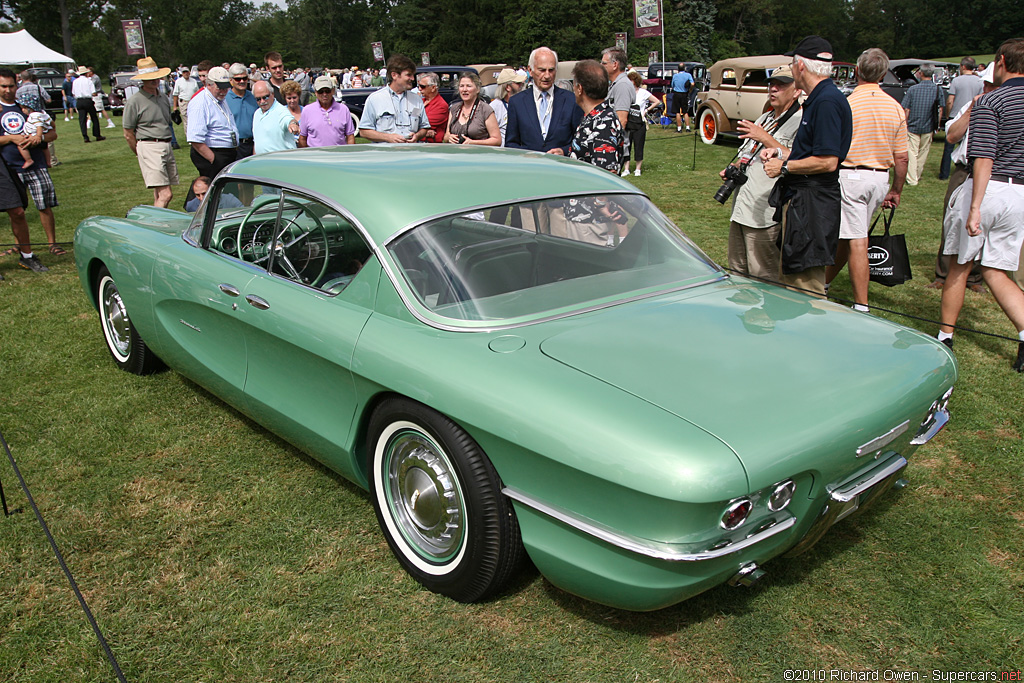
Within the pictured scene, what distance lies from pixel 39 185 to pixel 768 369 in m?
7.58

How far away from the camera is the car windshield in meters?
2.79

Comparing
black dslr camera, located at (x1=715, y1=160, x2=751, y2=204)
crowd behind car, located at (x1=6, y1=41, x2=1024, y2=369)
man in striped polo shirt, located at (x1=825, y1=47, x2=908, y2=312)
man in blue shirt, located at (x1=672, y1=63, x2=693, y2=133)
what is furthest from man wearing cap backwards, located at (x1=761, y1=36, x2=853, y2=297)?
man in blue shirt, located at (x1=672, y1=63, x2=693, y2=133)

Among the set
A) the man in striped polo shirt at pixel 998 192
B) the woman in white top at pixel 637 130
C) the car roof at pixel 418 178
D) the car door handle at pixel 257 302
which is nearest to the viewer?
the car roof at pixel 418 178

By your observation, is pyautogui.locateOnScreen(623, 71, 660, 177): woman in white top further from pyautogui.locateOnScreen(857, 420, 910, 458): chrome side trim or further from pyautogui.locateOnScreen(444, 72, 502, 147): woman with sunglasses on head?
pyautogui.locateOnScreen(857, 420, 910, 458): chrome side trim

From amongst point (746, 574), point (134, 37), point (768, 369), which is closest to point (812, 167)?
point (768, 369)

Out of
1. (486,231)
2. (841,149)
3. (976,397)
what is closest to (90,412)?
(486,231)

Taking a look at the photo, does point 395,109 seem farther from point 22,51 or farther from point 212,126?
point 22,51

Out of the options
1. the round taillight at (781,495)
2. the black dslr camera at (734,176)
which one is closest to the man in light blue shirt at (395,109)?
the black dslr camera at (734,176)

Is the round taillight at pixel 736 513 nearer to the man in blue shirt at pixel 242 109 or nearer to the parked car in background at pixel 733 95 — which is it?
the man in blue shirt at pixel 242 109

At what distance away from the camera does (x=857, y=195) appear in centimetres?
515

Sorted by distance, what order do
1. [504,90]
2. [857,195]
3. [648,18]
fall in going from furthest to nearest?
[648,18]
[504,90]
[857,195]

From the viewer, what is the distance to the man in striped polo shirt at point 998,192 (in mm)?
4449

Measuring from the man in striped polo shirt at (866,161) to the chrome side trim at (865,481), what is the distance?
2.93m

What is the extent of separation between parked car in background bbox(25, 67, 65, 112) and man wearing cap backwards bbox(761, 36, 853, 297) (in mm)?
29442
